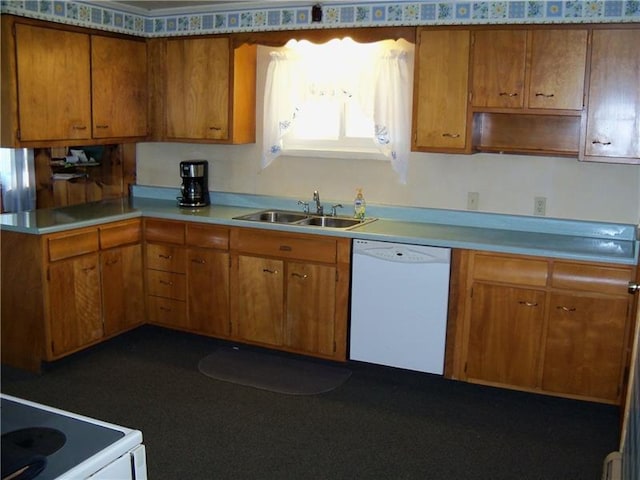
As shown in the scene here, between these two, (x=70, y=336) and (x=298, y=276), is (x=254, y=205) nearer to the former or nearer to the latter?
(x=298, y=276)

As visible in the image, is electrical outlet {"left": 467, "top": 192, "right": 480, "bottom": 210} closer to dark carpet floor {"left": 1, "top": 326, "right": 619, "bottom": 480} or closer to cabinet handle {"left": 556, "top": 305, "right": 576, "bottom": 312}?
cabinet handle {"left": 556, "top": 305, "right": 576, "bottom": 312}

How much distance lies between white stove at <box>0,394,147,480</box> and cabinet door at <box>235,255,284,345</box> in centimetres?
271

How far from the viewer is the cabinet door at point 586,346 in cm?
354

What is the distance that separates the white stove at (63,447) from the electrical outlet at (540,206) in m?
3.21

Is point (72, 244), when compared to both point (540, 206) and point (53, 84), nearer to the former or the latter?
point (53, 84)

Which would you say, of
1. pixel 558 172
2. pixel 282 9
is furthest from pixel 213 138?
pixel 558 172

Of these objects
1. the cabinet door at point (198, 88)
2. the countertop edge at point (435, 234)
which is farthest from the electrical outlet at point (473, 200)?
the cabinet door at point (198, 88)

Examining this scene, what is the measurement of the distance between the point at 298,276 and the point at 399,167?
995mm

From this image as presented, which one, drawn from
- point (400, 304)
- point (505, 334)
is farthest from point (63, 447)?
point (505, 334)

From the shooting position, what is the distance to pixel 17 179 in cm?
448

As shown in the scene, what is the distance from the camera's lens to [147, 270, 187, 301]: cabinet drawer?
462 centimetres

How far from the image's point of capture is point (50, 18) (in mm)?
4148

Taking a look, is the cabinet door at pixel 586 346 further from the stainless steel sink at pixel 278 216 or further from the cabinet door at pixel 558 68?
the stainless steel sink at pixel 278 216

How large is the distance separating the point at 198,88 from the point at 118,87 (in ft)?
1.83
